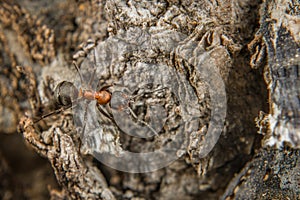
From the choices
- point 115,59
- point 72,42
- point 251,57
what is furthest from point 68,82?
point 251,57

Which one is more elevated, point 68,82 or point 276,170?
point 68,82

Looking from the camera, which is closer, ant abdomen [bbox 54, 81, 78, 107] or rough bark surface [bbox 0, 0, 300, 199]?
rough bark surface [bbox 0, 0, 300, 199]

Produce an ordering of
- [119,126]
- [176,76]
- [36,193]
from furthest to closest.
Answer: [36,193] → [119,126] → [176,76]

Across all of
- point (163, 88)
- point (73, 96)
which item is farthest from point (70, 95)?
point (163, 88)

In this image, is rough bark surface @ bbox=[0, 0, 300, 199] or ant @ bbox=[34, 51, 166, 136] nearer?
rough bark surface @ bbox=[0, 0, 300, 199]

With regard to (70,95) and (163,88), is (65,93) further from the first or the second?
(163,88)

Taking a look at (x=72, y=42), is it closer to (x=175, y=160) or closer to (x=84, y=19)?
(x=84, y=19)

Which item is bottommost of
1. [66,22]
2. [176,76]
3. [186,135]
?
[186,135]
